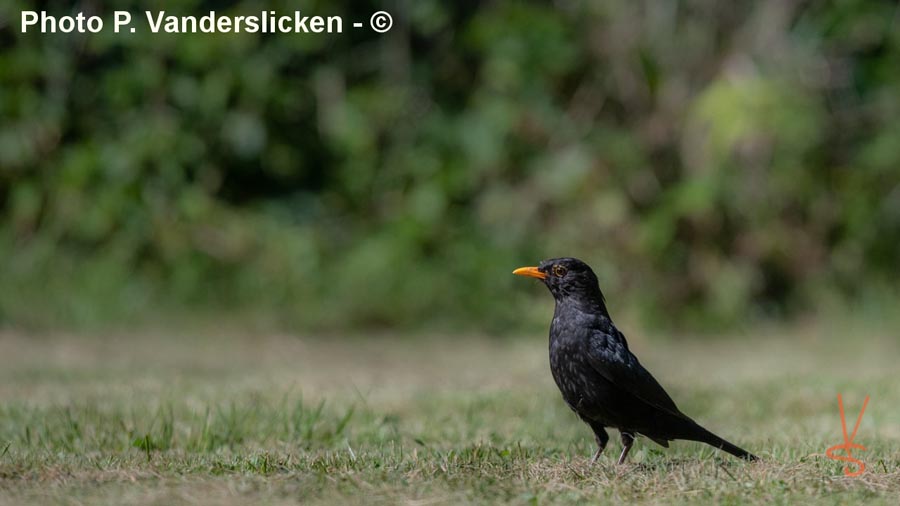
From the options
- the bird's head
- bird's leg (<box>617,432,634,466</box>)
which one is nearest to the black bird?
bird's leg (<box>617,432,634,466</box>)

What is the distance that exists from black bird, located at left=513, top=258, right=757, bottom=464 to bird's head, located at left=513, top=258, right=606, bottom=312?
113 mm

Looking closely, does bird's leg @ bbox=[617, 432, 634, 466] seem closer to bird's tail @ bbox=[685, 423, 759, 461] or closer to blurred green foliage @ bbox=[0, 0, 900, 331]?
bird's tail @ bbox=[685, 423, 759, 461]

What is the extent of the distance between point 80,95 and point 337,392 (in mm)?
4002

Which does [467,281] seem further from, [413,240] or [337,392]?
[337,392]

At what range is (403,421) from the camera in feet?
16.5

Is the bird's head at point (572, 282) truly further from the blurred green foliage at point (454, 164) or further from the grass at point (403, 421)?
the blurred green foliage at point (454, 164)

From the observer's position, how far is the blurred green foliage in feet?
28.0

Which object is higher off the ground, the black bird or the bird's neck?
the bird's neck

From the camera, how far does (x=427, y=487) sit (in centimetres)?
333

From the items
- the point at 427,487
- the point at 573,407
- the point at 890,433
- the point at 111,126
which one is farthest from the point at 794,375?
the point at 111,126

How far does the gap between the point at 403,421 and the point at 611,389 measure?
1.35 meters

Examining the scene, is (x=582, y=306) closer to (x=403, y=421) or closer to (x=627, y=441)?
(x=627, y=441)

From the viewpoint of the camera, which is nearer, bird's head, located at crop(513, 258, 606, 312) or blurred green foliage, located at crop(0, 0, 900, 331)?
bird's head, located at crop(513, 258, 606, 312)

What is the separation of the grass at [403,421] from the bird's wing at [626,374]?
19cm
